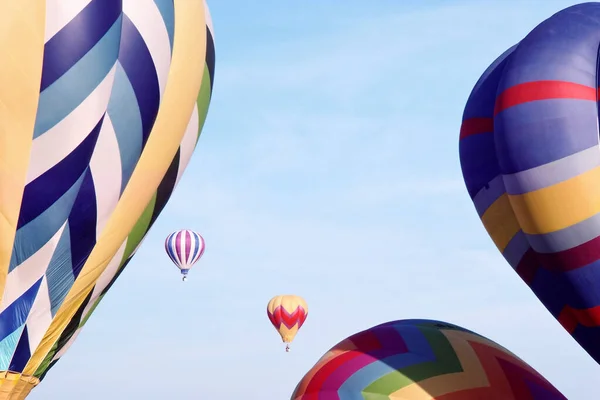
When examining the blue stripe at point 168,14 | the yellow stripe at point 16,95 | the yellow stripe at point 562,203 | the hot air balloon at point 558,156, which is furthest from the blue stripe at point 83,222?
the yellow stripe at point 562,203

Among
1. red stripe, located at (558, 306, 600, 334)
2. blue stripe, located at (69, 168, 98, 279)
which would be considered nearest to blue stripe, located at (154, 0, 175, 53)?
blue stripe, located at (69, 168, 98, 279)

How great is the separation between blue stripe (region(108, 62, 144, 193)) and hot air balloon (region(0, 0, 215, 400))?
0.04 feet

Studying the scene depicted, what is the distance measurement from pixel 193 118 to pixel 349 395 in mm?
3978

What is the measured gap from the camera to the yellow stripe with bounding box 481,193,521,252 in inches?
583

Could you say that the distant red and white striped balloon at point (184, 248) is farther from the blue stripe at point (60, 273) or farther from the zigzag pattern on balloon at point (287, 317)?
the blue stripe at point (60, 273)

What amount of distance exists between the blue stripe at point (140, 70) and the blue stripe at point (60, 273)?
1432 millimetres

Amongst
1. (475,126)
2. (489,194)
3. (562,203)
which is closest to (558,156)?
(562,203)

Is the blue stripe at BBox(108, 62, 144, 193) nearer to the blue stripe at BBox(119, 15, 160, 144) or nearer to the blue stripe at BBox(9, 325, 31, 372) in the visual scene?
the blue stripe at BBox(119, 15, 160, 144)

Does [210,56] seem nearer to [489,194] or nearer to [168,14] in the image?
[168,14]

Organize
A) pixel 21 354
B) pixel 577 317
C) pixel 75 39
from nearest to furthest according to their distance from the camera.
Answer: pixel 75 39 < pixel 21 354 < pixel 577 317

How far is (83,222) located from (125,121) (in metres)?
1.13

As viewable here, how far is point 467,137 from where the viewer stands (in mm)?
15398

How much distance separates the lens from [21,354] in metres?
12.6

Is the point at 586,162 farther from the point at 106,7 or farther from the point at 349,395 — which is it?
the point at 106,7
